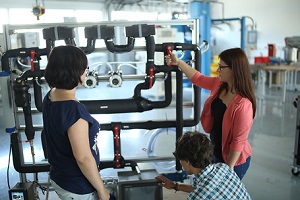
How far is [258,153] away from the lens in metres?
3.74

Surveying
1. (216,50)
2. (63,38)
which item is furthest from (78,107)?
(216,50)

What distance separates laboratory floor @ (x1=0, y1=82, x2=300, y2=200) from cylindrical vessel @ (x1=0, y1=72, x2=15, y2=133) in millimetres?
428

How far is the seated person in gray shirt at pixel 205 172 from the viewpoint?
1.29m

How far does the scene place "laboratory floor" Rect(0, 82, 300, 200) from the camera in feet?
9.19

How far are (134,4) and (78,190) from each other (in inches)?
429

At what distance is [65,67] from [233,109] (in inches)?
38.7

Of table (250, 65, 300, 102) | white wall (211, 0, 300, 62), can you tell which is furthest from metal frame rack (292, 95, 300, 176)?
white wall (211, 0, 300, 62)

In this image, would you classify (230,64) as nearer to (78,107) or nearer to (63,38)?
(78,107)

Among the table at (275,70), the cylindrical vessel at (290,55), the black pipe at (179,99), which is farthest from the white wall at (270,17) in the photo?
the black pipe at (179,99)

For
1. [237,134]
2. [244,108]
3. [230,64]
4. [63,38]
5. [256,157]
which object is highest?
[63,38]

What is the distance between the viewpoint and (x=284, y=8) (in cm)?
866

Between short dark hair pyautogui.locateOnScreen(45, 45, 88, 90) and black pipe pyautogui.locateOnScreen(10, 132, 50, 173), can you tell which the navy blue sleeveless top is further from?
black pipe pyautogui.locateOnScreen(10, 132, 50, 173)

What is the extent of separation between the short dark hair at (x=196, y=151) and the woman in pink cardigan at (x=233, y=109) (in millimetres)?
365

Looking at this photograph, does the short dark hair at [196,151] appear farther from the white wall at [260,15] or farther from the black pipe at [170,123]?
the white wall at [260,15]
